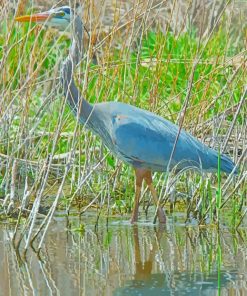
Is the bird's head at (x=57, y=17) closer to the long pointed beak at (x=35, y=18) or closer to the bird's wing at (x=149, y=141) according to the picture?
the long pointed beak at (x=35, y=18)

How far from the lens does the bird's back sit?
6039 millimetres

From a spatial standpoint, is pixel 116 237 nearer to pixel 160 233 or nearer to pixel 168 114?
pixel 160 233

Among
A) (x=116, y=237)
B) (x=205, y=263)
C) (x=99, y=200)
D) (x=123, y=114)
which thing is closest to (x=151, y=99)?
(x=123, y=114)

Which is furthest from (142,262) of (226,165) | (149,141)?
(149,141)

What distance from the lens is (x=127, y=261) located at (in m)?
5.01

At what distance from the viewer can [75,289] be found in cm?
436

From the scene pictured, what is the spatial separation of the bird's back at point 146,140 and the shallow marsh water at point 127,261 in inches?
15.7

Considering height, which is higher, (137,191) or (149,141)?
(149,141)

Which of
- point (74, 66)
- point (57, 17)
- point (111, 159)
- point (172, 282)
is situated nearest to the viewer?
point (172, 282)

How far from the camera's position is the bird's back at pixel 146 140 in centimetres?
604

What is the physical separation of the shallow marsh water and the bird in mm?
387

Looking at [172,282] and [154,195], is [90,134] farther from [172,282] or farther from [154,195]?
[172,282]

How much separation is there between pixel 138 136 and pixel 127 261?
134 cm

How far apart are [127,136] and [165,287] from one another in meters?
1.82
